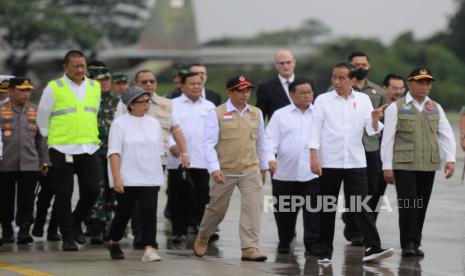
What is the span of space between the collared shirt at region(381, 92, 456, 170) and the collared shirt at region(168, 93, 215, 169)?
8.53ft

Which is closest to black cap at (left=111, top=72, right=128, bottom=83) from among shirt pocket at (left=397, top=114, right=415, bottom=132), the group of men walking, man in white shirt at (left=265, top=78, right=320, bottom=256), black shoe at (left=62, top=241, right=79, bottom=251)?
the group of men walking

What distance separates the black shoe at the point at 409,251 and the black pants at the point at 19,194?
13.4 feet

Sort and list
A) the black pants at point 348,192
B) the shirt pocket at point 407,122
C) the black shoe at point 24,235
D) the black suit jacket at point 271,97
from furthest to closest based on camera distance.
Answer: the black suit jacket at point 271,97 < the black shoe at point 24,235 < the shirt pocket at point 407,122 < the black pants at point 348,192

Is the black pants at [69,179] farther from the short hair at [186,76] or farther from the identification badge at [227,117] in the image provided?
the short hair at [186,76]

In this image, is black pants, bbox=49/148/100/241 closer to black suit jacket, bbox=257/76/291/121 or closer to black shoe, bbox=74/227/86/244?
black shoe, bbox=74/227/86/244

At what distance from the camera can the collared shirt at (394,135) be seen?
1045cm

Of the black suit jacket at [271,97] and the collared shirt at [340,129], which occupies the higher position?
the black suit jacket at [271,97]

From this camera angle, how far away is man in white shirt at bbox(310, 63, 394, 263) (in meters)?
10.1

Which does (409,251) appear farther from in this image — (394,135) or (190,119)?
(190,119)

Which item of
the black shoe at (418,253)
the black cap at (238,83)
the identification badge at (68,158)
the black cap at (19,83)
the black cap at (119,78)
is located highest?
the black cap at (119,78)

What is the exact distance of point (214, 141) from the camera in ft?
33.2

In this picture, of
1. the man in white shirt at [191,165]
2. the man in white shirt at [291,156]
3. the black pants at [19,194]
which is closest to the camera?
the man in white shirt at [291,156]

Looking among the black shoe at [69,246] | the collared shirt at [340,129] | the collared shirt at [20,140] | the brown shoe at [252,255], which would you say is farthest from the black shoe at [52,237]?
the collared shirt at [340,129]

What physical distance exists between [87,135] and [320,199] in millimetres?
2456
